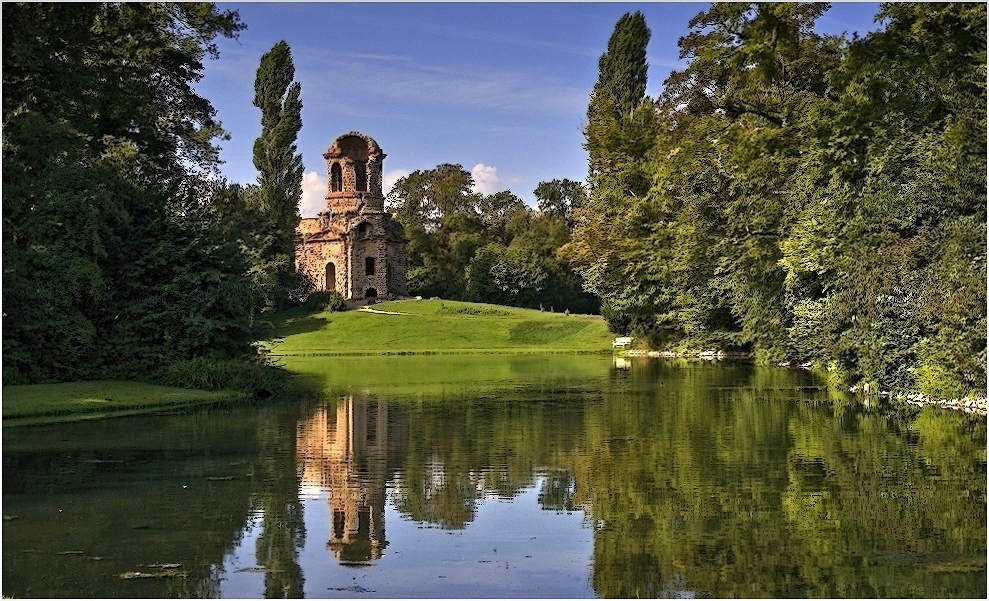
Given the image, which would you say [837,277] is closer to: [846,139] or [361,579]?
[846,139]

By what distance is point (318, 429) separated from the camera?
21500mm

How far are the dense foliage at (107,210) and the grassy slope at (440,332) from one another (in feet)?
101

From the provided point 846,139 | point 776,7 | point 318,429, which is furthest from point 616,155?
point 318,429

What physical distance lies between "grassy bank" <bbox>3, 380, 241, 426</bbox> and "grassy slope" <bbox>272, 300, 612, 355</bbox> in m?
34.4

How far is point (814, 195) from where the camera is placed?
106 feet

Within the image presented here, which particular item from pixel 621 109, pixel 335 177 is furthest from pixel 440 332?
pixel 335 177

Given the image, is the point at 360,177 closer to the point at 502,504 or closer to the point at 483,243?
the point at 483,243

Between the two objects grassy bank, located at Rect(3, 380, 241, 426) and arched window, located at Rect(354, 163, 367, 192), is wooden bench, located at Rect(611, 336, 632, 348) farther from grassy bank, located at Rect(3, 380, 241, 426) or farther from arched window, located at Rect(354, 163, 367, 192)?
grassy bank, located at Rect(3, 380, 241, 426)

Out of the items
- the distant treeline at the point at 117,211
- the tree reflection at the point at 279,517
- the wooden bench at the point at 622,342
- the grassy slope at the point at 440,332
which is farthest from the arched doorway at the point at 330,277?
the tree reflection at the point at 279,517

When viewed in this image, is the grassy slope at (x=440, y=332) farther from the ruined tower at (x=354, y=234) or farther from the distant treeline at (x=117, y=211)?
the distant treeline at (x=117, y=211)

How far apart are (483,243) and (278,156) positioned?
83.2ft

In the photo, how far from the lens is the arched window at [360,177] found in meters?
90.3

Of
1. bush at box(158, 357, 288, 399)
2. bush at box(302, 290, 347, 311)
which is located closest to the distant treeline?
bush at box(158, 357, 288, 399)

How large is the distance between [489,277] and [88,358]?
222 ft
